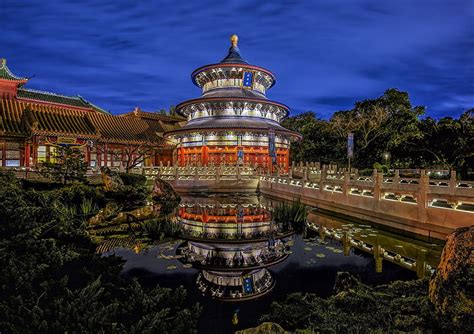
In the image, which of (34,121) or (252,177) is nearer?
(34,121)

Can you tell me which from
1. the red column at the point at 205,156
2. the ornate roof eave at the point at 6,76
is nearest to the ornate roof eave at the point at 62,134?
the red column at the point at 205,156

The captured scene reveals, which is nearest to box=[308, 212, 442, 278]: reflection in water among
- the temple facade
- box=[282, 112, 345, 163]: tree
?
the temple facade

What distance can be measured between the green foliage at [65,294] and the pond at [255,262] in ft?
3.26

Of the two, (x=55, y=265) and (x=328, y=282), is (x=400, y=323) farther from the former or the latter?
(x=55, y=265)

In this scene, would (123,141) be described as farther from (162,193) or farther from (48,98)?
(48,98)

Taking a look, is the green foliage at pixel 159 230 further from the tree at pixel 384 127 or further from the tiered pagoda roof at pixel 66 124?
the tree at pixel 384 127

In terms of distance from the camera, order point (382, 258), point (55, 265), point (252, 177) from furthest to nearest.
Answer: point (252, 177) → point (382, 258) → point (55, 265)

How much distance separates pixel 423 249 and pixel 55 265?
1047 centimetres

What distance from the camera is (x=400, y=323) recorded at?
3.86 m

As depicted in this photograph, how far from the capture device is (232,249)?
9.99 meters

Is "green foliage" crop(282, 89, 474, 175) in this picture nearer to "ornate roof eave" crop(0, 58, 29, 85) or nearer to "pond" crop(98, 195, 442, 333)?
"pond" crop(98, 195, 442, 333)

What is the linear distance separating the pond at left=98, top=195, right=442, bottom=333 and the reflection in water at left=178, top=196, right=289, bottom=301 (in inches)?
0.9

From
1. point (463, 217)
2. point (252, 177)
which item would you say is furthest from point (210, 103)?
point (463, 217)

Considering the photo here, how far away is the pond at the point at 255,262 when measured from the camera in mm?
6266
